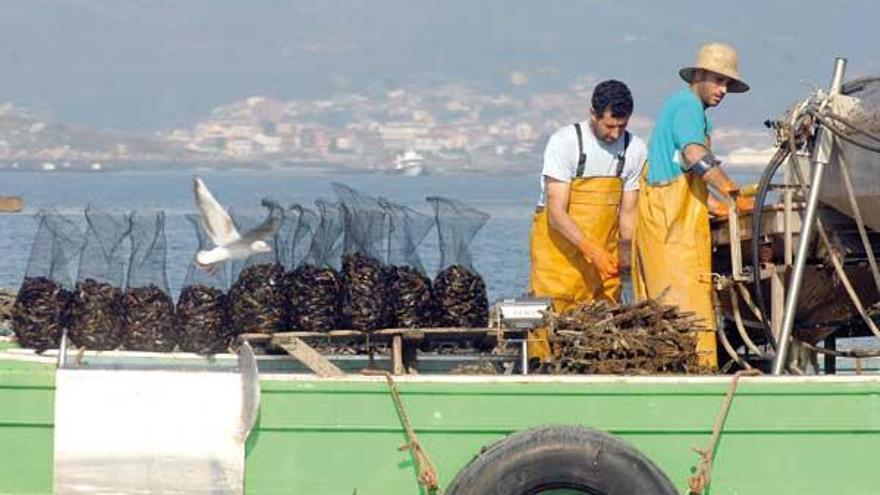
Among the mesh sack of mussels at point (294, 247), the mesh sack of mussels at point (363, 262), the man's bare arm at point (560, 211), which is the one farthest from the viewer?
the man's bare arm at point (560, 211)

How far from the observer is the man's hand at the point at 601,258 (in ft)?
36.6

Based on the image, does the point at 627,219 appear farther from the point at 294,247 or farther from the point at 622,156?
the point at 294,247

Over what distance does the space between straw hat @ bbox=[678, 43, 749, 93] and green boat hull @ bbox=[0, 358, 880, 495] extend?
1.80 metres

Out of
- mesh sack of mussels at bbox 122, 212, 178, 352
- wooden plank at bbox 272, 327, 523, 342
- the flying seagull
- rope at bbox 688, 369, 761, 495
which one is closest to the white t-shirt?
wooden plank at bbox 272, 327, 523, 342

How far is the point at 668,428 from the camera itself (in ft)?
32.6

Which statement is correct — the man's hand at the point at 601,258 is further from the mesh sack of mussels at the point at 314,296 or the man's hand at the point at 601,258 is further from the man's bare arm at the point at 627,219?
the mesh sack of mussels at the point at 314,296

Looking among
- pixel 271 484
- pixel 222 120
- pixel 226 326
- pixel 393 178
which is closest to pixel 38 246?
pixel 226 326

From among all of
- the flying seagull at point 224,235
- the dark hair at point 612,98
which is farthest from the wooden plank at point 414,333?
the dark hair at point 612,98

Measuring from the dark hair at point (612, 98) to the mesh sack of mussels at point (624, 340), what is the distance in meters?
1.13

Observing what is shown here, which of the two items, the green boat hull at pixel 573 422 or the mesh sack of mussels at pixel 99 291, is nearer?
the green boat hull at pixel 573 422

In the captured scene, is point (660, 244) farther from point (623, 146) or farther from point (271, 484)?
point (271, 484)

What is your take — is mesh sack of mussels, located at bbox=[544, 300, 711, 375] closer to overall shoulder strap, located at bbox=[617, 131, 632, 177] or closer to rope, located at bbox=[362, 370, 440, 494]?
rope, located at bbox=[362, 370, 440, 494]

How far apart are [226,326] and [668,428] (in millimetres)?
2338

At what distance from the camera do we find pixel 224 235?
36.2 ft
